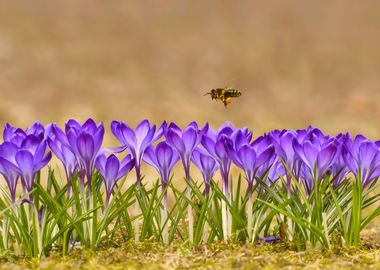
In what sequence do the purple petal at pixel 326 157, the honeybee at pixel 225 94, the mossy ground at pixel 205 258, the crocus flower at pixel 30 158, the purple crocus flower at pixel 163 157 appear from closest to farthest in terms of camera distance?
1. the mossy ground at pixel 205 258
2. the crocus flower at pixel 30 158
3. the purple petal at pixel 326 157
4. the purple crocus flower at pixel 163 157
5. the honeybee at pixel 225 94

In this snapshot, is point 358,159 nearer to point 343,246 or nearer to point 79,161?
point 343,246

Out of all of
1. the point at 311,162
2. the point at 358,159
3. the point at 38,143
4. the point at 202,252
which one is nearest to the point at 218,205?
the point at 202,252

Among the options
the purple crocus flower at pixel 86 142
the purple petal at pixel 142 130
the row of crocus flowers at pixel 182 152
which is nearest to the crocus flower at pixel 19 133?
the row of crocus flowers at pixel 182 152

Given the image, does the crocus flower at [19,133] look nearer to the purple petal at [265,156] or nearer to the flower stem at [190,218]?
the flower stem at [190,218]

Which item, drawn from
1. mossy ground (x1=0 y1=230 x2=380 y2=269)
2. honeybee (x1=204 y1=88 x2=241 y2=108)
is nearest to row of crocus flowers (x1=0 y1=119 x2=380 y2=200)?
mossy ground (x1=0 y1=230 x2=380 y2=269)

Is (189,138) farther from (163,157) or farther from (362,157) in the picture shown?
(362,157)

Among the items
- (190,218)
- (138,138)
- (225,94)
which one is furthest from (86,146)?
(225,94)

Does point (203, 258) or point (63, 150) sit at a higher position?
point (63, 150)

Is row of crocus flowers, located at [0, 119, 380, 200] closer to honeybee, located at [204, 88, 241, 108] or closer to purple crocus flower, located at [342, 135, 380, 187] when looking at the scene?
purple crocus flower, located at [342, 135, 380, 187]
